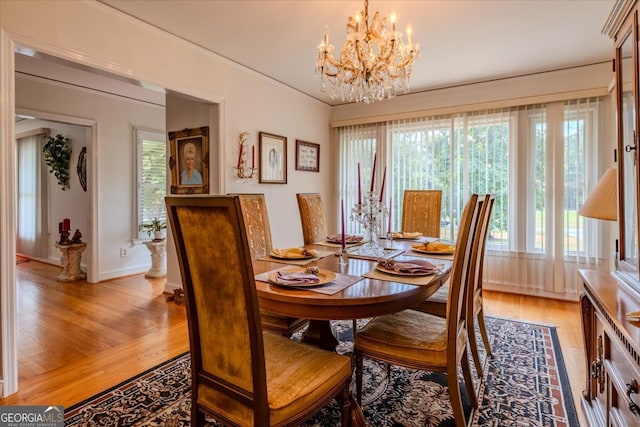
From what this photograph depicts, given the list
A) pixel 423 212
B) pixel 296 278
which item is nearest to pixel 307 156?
pixel 423 212

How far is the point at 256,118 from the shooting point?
3.71 meters

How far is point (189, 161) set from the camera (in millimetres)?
3574

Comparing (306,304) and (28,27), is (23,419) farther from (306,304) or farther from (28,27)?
(28,27)

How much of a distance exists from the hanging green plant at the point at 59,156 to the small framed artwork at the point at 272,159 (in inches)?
126

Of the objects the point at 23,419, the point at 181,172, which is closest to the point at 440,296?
the point at 23,419

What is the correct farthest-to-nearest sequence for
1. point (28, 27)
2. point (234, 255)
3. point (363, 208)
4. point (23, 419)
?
point (363, 208), point (28, 27), point (23, 419), point (234, 255)

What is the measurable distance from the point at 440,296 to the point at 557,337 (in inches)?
52.9

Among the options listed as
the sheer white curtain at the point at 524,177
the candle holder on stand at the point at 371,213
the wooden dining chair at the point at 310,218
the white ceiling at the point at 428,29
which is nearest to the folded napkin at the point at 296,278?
the candle holder on stand at the point at 371,213

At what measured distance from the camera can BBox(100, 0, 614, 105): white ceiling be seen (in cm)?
238

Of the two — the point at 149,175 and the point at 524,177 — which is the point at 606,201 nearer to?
the point at 524,177

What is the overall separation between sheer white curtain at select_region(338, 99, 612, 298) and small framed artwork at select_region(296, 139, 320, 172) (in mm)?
1209

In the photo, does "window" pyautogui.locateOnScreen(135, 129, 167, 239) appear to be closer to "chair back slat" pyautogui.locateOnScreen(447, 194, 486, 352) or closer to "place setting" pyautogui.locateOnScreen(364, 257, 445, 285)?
"place setting" pyautogui.locateOnScreen(364, 257, 445, 285)

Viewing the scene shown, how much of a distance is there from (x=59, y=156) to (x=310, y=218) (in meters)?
4.22

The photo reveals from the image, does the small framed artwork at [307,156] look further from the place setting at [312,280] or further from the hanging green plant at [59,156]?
the hanging green plant at [59,156]
